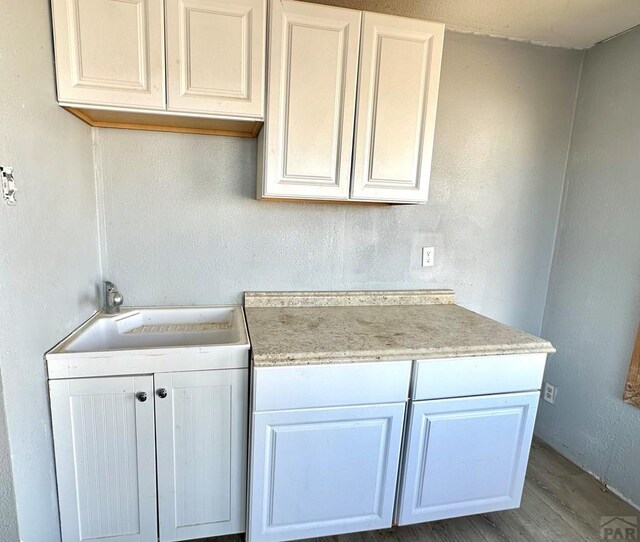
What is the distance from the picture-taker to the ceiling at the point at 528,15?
1576mm

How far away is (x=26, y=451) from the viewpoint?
1020 millimetres

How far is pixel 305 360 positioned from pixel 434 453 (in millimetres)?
676

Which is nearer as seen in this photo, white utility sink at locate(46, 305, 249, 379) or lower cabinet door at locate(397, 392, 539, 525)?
white utility sink at locate(46, 305, 249, 379)

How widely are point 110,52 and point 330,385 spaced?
1.36 meters

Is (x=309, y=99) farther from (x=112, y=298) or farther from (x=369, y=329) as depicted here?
(x=112, y=298)

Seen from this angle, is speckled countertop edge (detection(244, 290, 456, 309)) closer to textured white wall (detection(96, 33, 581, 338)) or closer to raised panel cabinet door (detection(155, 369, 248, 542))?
textured white wall (detection(96, 33, 581, 338))

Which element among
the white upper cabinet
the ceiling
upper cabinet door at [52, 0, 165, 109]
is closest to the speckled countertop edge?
the white upper cabinet

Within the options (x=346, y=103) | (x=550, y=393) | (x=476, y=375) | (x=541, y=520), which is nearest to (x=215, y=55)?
(x=346, y=103)

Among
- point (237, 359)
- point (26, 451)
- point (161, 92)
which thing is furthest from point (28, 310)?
point (161, 92)

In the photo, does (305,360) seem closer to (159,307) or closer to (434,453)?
(434,453)

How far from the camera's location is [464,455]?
1437mm

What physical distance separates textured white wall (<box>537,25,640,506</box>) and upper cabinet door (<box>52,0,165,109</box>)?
2.15 meters

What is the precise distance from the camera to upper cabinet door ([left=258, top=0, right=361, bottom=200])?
1327 millimetres

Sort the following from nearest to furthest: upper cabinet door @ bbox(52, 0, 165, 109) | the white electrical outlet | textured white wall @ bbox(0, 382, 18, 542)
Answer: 1. textured white wall @ bbox(0, 382, 18, 542)
2. upper cabinet door @ bbox(52, 0, 165, 109)
3. the white electrical outlet
